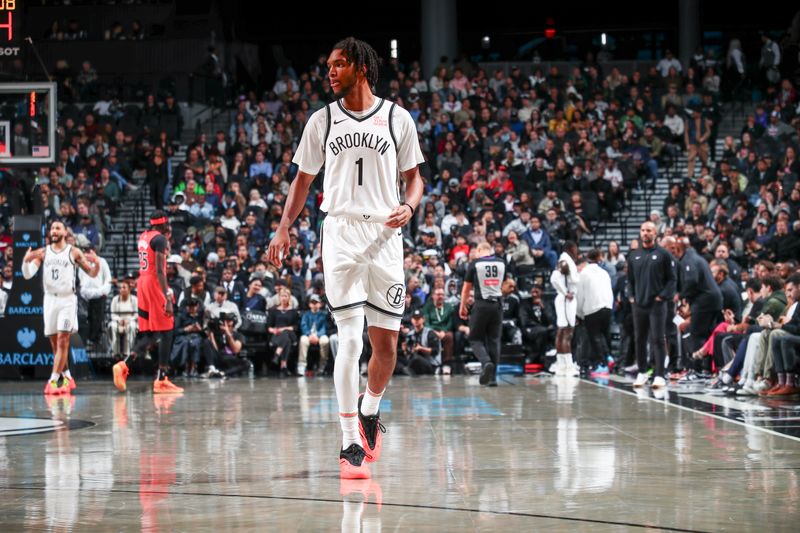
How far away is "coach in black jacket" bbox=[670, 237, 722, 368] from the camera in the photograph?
14.9m

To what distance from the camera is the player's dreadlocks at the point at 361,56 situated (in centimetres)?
644

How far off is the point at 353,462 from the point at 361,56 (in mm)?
2207

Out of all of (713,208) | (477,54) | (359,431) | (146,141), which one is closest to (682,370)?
(713,208)

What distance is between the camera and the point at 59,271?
13.8 m

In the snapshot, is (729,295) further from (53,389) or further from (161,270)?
(53,389)

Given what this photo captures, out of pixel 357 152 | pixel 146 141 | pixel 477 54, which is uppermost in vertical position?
pixel 477 54

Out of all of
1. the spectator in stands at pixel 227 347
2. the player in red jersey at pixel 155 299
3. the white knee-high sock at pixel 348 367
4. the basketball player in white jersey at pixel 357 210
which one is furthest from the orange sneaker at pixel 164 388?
the white knee-high sock at pixel 348 367

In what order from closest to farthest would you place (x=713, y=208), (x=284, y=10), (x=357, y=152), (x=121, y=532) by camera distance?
(x=121, y=532) < (x=357, y=152) < (x=713, y=208) < (x=284, y=10)

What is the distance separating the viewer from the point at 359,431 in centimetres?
654

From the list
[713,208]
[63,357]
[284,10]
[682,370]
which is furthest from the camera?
[284,10]

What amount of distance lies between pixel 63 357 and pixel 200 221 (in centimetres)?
857

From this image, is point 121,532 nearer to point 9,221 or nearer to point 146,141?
point 9,221

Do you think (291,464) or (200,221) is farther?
(200,221)

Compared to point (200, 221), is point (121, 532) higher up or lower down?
lower down
